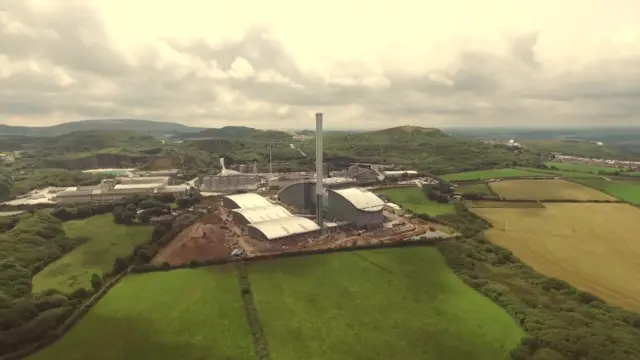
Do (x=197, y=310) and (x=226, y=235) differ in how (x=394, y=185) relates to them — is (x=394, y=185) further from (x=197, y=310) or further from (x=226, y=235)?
(x=197, y=310)

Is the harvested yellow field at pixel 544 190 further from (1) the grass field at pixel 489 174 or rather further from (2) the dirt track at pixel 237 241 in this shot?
(2) the dirt track at pixel 237 241

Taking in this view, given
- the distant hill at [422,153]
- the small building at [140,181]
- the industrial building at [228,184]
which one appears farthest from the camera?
the distant hill at [422,153]

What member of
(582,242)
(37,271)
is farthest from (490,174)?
(37,271)

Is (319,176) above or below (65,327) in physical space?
above

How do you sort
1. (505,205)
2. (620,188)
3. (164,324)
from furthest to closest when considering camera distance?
(620,188), (505,205), (164,324)

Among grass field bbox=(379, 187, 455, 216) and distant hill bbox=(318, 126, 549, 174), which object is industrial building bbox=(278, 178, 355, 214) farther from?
distant hill bbox=(318, 126, 549, 174)

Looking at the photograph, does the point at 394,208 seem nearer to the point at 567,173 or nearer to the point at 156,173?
the point at 567,173

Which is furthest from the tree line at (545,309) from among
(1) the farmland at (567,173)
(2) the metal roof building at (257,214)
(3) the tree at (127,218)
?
(1) the farmland at (567,173)
